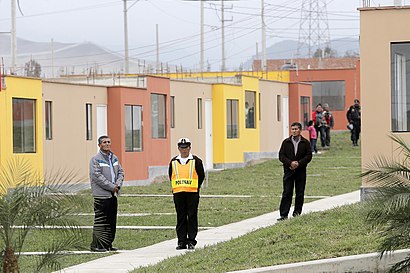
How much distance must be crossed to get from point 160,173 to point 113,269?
79.4ft

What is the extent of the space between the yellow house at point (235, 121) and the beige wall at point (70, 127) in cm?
961

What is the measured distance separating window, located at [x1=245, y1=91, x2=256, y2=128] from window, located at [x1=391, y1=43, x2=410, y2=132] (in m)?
27.1

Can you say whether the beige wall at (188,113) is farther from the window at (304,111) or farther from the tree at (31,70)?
the window at (304,111)

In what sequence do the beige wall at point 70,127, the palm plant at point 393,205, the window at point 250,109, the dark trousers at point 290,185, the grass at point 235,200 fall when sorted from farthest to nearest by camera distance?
1. the window at point 250,109
2. the beige wall at point 70,127
3. the dark trousers at point 290,185
4. the grass at point 235,200
5. the palm plant at point 393,205

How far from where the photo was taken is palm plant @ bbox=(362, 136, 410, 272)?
1068cm

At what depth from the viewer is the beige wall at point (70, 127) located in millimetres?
31906

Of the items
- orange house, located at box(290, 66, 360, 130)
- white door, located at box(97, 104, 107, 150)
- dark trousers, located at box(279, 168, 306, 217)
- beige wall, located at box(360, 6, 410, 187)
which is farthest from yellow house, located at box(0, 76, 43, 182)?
orange house, located at box(290, 66, 360, 130)

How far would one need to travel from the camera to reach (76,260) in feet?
50.6

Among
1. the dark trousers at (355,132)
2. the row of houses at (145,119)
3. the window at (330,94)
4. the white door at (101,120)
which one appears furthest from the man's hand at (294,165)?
the window at (330,94)


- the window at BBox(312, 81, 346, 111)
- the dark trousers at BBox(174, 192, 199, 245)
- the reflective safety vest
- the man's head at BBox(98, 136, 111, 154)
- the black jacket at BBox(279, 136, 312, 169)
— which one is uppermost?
the window at BBox(312, 81, 346, 111)

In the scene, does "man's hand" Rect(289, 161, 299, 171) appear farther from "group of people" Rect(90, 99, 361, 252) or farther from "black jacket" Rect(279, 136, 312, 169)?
"group of people" Rect(90, 99, 361, 252)

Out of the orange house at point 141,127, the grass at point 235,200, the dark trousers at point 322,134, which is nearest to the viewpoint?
the grass at point 235,200

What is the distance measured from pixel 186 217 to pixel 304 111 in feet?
121


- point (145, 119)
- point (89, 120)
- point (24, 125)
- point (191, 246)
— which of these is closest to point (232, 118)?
point (145, 119)
